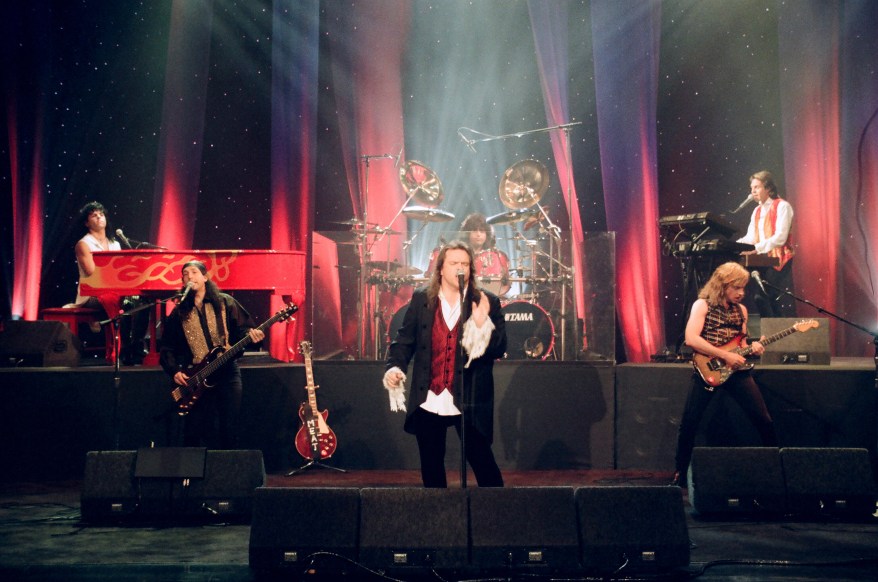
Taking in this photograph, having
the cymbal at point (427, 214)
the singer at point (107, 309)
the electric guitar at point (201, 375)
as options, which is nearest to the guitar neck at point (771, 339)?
the electric guitar at point (201, 375)

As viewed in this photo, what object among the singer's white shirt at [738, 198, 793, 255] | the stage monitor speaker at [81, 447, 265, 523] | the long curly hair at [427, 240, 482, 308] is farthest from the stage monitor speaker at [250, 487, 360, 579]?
the singer's white shirt at [738, 198, 793, 255]

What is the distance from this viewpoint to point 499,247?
367 inches

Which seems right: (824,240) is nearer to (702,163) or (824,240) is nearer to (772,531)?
(702,163)

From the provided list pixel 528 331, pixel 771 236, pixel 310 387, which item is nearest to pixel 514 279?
pixel 528 331

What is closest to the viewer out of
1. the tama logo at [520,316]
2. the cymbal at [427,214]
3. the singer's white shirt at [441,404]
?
the singer's white shirt at [441,404]

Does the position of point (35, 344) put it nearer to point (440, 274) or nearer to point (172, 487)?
point (172, 487)

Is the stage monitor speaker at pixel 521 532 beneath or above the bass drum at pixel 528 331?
beneath

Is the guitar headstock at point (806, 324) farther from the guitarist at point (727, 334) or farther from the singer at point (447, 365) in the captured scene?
the singer at point (447, 365)

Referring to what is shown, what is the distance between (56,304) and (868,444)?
29.7 feet

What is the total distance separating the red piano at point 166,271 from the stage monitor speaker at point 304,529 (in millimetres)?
3768

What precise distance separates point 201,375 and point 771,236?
5.74 metres

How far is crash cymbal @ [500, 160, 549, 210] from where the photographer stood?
9625 millimetres

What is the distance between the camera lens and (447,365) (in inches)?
167

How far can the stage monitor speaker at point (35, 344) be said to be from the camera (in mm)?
7289
